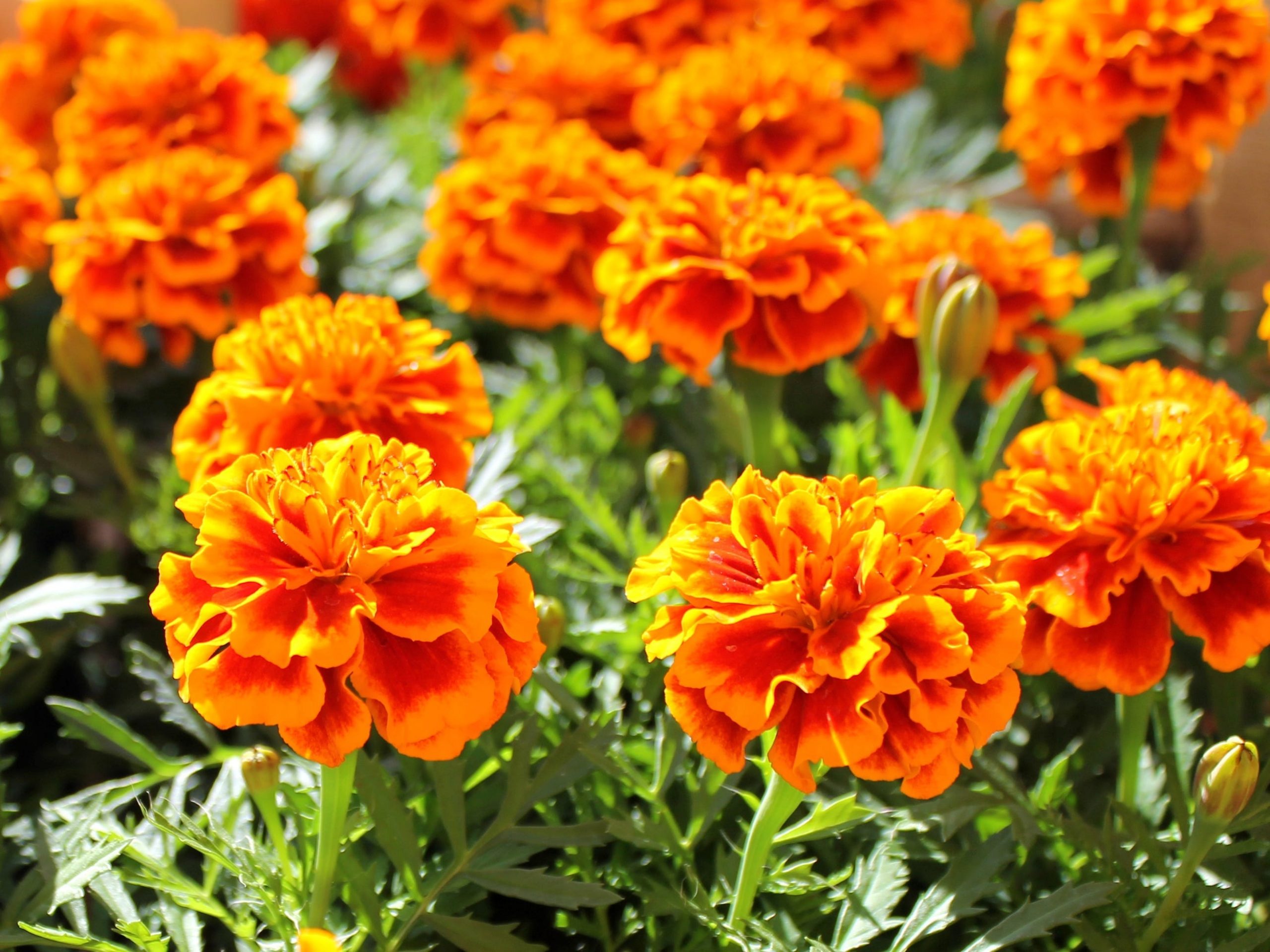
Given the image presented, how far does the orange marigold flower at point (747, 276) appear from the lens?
69 cm

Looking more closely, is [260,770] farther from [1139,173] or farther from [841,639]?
[1139,173]

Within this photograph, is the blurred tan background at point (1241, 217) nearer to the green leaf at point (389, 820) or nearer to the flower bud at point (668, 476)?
the flower bud at point (668, 476)

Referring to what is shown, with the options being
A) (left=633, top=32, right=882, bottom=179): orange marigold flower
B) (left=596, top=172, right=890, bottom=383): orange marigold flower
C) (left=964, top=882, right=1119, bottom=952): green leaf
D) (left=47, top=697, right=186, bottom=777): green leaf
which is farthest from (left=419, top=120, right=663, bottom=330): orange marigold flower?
(left=964, top=882, right=1119, bottom=952): green leaf

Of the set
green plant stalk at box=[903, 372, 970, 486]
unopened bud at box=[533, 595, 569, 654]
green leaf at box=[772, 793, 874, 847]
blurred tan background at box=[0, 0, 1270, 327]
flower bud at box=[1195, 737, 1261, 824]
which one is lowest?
blurred tan background at box=[0, 0, 1270, 327]

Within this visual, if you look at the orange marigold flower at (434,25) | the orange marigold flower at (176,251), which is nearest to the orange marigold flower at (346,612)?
the orange marigold flower at (176,251)

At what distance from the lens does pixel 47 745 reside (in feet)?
2.97

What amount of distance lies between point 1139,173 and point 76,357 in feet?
2.74

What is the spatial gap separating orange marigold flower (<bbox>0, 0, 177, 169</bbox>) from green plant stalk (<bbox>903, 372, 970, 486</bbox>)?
90 centimetres

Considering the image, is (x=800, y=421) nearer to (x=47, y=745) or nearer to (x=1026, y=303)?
(x=1026, y=303)

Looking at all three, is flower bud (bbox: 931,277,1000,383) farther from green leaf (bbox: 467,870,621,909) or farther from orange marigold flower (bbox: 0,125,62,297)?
orange marigold flower (bbox: 0,125,62,297)

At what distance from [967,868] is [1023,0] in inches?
53.5

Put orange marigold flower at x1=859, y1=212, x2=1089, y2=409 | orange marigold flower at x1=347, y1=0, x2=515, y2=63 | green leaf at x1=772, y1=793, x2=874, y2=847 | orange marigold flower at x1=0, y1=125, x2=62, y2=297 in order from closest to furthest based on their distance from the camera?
green leaf at x1=772, y1=793, x2=874, y2=847, orange marigold flower at x1=859, y1=212, x2=1089, y2=409, orange marigold flower at x1=0, y1=125, x2=62, y2=297, orange marigold flower at x1=347, y1=0, x2=515, y2=63

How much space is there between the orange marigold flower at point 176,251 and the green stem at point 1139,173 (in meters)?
0.66

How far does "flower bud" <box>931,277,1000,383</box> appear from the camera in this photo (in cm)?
73
